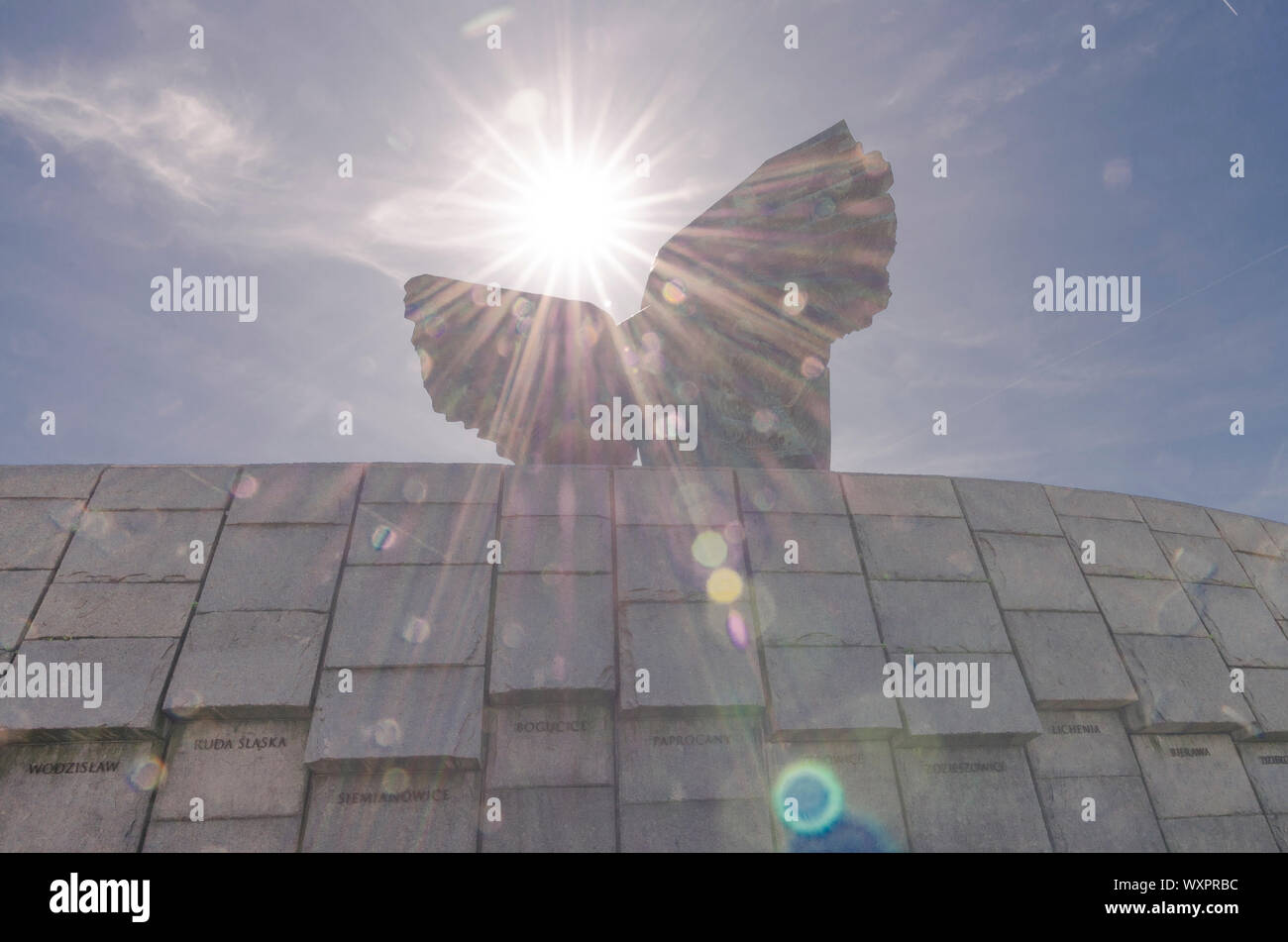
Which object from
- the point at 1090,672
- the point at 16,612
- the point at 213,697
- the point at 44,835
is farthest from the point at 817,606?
the point at 16,612

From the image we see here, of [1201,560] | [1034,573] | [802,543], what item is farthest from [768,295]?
[1201,560]

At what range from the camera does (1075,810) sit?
4.66 meters

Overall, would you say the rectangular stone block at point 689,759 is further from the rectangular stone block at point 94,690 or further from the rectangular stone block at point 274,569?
the rectangular stone block at point 94,690

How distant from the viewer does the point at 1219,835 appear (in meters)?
4.77

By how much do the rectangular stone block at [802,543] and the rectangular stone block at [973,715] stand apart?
2.59 feet

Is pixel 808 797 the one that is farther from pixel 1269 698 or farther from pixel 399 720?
pixel 1269 698

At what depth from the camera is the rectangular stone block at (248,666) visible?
14.1 feet

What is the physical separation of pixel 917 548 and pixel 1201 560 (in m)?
2.72

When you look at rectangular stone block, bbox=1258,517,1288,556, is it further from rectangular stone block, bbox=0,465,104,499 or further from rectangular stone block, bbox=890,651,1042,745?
rectangular stone block, bbox=0,465,104,499

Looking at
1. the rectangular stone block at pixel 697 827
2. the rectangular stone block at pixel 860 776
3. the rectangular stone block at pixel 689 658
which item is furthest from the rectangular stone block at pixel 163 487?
the rectangular stone block at pixel 860 776

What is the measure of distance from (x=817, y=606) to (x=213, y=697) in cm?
380

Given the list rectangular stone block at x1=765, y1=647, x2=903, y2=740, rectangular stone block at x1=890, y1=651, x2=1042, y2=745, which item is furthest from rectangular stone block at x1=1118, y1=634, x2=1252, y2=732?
rectangular stone block at x1=765, y1=647, x2=903, y2=740

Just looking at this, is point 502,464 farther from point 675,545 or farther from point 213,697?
point 213,697

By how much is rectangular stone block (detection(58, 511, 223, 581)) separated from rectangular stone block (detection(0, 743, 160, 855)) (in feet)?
3.60
